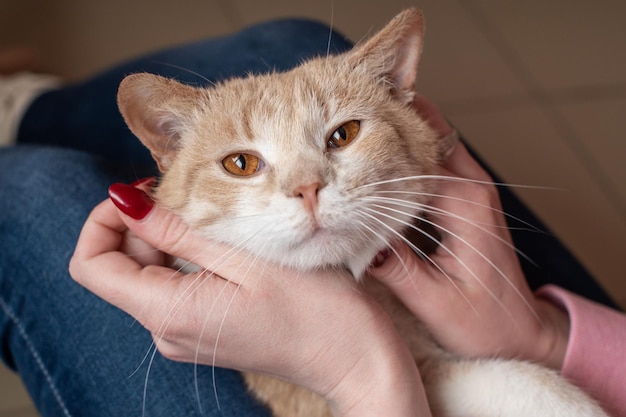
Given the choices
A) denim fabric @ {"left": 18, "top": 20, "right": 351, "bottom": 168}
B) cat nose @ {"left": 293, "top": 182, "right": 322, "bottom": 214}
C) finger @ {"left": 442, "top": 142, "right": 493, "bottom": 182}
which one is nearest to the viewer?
cat nose @ {"left": 293, "top": 182, "right": 322, "bottom": 214}

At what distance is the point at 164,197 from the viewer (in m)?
1.17

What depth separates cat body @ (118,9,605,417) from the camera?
1038mm

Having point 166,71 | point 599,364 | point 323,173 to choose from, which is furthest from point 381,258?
point 166,71

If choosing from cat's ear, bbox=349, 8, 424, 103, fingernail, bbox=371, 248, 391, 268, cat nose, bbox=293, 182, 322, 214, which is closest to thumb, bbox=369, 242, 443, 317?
fingernail, bbox=371, 248, 391, 268

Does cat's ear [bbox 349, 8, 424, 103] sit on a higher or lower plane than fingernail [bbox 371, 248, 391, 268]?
higher

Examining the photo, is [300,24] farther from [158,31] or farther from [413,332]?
[158,31]

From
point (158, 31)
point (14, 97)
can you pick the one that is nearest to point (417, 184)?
point (14, 97)

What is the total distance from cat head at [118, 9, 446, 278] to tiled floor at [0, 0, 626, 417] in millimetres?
1791

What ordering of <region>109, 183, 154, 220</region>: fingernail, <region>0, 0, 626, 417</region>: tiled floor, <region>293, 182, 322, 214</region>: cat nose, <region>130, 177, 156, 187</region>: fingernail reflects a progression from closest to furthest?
<region>293, 182, 322, 214</region>: cat nose
<region>109, 183, 154, 220</region>: fingernail
<region>130, 177, 156, 187</region>: fingernail
<region>0, 0, 626, 417</region>: tiled floor

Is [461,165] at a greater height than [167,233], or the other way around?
[461,165]

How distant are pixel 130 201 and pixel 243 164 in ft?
0.72

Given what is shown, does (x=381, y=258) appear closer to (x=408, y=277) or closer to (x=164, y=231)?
(x=408, y=277)

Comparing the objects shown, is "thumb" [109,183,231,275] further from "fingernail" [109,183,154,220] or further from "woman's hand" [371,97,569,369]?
"woman's hand" [371,97,569,369]

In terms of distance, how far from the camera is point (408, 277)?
1.19 m
